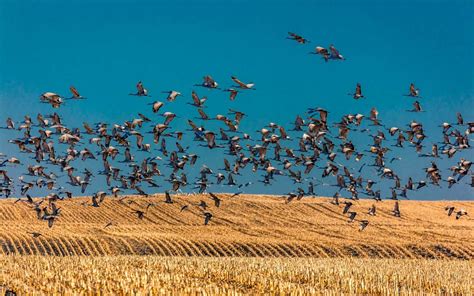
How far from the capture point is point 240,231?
44.7 m

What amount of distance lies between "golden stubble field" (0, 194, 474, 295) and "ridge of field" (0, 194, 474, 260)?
71 millimetres

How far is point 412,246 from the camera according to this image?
38531 mm

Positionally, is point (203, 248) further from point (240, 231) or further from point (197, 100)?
point (197, 100)

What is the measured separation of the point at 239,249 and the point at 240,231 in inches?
301

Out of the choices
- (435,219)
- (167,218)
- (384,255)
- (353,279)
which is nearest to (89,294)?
(353,279)

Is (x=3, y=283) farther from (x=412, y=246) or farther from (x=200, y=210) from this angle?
(x=200, y=210)

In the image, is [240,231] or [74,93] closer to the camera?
[74,93]

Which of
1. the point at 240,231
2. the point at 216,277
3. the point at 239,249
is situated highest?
the point at 240,231

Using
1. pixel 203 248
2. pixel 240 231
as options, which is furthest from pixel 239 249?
pixel 240 231

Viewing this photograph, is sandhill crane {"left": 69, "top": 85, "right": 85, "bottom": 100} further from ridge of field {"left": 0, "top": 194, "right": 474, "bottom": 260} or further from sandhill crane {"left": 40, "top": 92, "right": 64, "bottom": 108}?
ridge of field {"left": 0, "top": 194, "right": 474, "bottom": 260}

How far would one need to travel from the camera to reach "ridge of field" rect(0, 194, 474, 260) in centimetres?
3669

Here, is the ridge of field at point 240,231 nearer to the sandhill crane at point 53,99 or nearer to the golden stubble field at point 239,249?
the golden stubble field at point 239,249

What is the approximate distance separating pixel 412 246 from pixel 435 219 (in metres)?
18.0

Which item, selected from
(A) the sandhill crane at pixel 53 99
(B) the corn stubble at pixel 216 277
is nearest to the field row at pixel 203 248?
(B) the corn stubble at pixel 216 277
